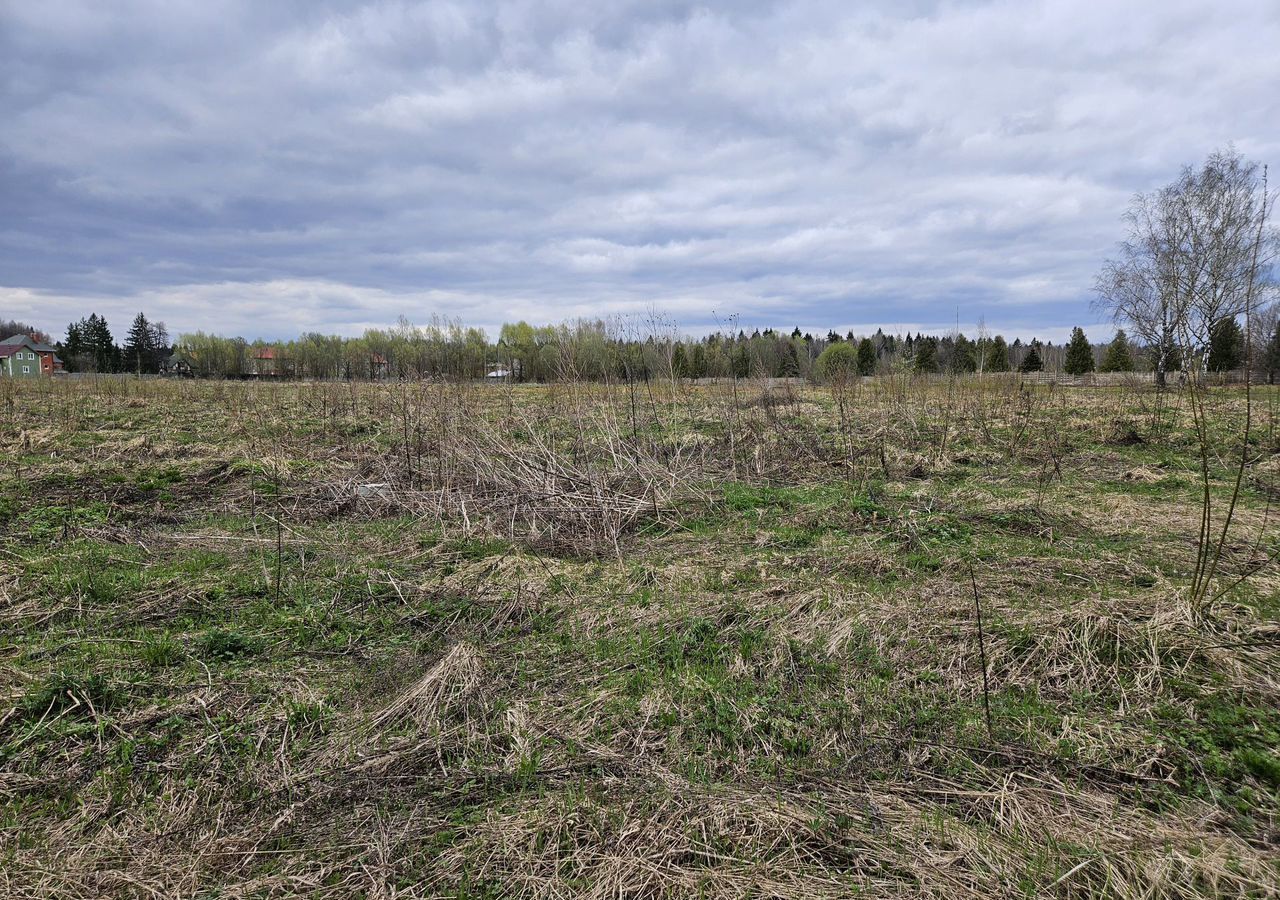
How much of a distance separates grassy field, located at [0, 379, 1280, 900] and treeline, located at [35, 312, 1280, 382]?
2.57m

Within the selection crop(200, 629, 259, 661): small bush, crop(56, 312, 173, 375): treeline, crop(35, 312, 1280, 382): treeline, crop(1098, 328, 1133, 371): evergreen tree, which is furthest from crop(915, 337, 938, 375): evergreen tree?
crop(56, 312, 173, 375): treeline

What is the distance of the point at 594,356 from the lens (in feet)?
30.8

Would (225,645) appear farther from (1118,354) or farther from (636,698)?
(1118,354)

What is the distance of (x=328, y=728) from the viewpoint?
272cm

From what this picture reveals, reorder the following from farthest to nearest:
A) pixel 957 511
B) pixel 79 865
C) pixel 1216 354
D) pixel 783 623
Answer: pixel 1216 354 < pixel 957 511 < pixel 783 623 < pixel 79 865

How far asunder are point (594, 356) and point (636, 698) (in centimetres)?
702

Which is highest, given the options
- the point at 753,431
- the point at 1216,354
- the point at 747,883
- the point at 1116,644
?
the point at 1216,354

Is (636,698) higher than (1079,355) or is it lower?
lower

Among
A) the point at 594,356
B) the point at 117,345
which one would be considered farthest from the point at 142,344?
the point at 594,356

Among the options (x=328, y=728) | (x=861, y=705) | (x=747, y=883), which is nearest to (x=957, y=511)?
(x=861, y=705)

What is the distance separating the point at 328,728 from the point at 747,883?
193 cm

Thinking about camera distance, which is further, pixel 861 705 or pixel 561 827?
pixel 861 705

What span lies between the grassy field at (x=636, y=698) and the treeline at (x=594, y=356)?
2574 mm

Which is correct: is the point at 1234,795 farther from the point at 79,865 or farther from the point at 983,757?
the point at 79,865
